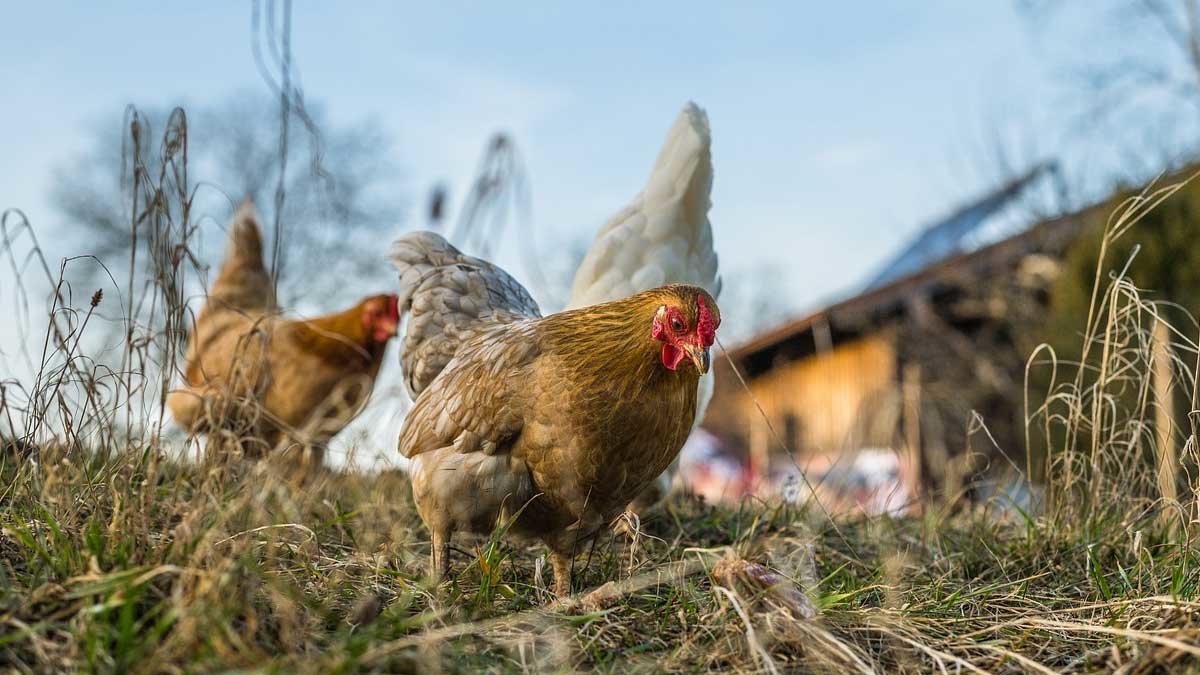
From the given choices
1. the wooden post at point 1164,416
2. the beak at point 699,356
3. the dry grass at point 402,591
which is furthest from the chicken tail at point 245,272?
the wooden post at point 1164,416

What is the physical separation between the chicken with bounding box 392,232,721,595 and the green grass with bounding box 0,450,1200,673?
7.0 inches

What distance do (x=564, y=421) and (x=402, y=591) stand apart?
0.60 m

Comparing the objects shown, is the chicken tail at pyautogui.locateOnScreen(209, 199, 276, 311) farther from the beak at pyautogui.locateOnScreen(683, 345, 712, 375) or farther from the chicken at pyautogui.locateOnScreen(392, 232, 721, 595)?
the beak at pyautogui.locateOnScreen(683, 345, 712, 375)

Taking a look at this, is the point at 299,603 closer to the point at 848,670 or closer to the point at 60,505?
the point at 60,505

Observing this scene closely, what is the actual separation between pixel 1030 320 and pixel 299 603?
38.9 ft

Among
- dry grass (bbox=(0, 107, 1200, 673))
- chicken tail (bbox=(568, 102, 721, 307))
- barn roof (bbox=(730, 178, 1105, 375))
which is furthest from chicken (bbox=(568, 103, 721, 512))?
barn roof (bbox=(730, 178, 1105, 375))

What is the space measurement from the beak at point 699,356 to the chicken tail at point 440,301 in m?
1.18

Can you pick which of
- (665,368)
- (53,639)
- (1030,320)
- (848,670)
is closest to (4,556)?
(53,639)

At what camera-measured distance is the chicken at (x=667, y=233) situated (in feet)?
13.6

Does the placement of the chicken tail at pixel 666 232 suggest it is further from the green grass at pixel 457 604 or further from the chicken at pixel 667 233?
the green grass at pixel 457 604

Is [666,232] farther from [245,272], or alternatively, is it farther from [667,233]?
[245,272]

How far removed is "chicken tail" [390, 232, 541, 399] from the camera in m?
3.39

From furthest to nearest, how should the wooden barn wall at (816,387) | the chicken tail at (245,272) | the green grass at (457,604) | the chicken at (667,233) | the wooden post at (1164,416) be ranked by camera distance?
1. the wooden barn wall at (816,387)
2. the chicken tail at (245,272)
3. the chicken at (667,233)
4. the wooden post at (1164,416)
5. the green grass at (457,604)

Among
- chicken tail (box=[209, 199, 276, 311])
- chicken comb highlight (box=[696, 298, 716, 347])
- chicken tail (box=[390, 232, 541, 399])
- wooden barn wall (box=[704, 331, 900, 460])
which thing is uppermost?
chicken tail (box=[209, 199, 276, 311])
